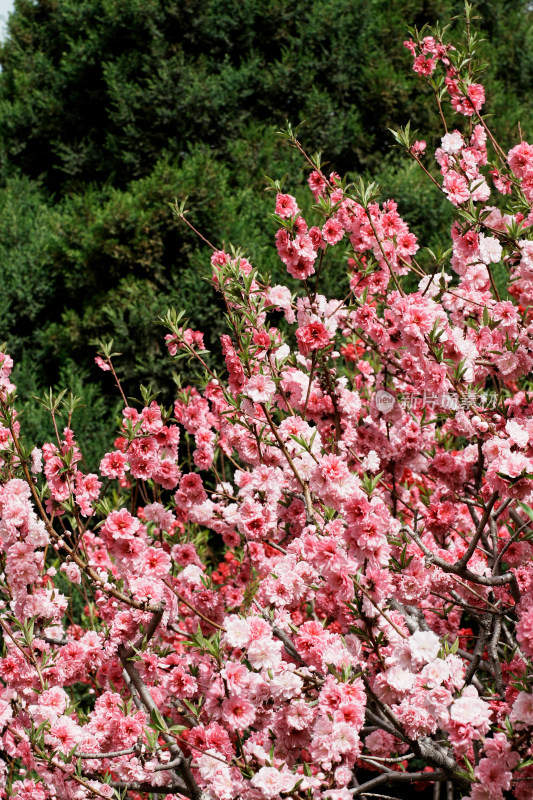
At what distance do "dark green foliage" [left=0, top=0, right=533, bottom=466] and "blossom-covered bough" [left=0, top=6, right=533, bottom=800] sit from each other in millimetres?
3736

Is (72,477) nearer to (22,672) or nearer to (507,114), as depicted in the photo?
(22,672)

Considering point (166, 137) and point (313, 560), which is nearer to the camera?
point (313, 560)

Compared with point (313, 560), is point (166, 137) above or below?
below

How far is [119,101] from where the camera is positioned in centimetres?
899

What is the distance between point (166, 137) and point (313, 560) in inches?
322

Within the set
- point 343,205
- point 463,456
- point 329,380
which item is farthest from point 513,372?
point 343,205

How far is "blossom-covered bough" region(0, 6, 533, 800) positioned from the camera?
1792 millimetres

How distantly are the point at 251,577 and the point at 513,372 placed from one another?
154 centimetres

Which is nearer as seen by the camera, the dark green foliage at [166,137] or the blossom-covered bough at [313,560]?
the blossom-covered bough at [313,560]

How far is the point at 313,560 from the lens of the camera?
5.98 feet

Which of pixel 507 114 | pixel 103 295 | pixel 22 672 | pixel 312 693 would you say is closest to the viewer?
pixel 312 693

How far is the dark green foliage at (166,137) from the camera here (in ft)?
23.1

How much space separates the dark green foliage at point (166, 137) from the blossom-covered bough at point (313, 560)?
374 cm

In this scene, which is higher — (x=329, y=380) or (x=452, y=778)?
(x=329, y=380)
